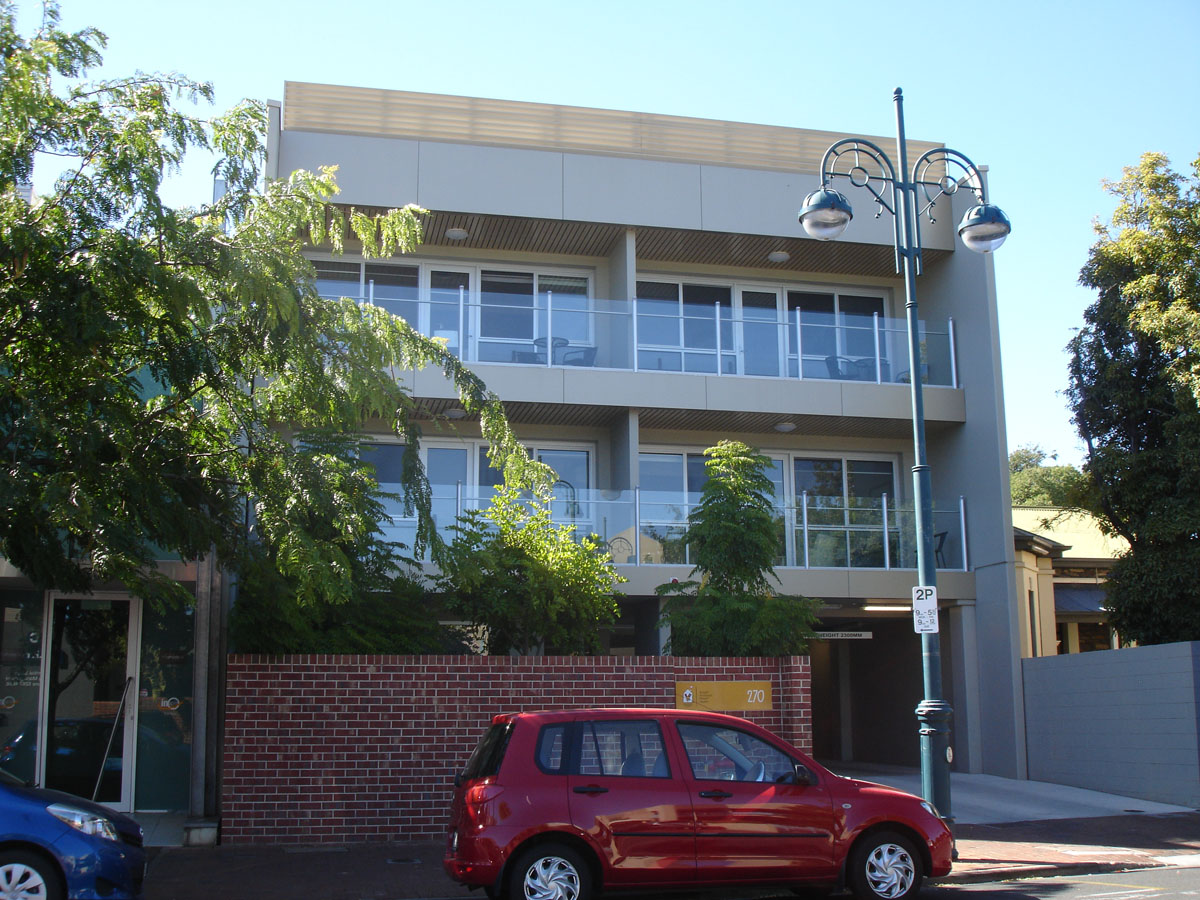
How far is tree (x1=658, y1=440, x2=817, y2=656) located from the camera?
13.4 meters

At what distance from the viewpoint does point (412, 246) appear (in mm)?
10969

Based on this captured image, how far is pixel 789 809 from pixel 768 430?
1214cm

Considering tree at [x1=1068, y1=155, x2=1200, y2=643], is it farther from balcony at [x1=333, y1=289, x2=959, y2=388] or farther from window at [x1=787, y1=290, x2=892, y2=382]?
window at [x1=787, y1=290, x2=892, y2=382]

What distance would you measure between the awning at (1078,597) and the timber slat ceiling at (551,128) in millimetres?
9720

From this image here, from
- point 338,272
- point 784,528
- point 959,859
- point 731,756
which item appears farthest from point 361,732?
point 338,272

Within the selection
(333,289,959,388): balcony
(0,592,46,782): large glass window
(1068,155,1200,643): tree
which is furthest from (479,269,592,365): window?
(1068,155,1200,643): tree

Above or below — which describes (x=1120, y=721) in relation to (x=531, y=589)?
below

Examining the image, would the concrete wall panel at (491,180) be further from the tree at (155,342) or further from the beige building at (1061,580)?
the beige building at (1061,580)

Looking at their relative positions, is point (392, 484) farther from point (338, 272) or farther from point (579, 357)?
point (338, 272)

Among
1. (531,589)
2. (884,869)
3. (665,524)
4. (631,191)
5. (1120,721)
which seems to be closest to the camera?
(884,869)

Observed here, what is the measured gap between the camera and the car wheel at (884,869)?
851 cm

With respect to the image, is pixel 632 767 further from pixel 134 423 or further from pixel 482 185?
pixel 482 185

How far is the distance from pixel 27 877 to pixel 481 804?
9.92 feet

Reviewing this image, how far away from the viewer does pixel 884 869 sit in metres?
8.56
